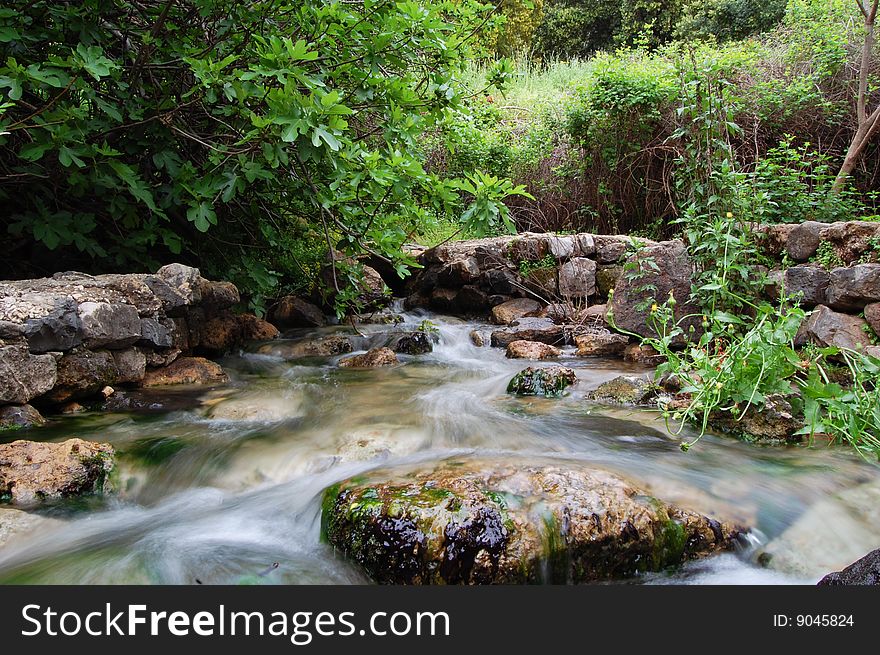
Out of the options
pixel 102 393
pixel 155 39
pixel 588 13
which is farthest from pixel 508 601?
pixel 588 13

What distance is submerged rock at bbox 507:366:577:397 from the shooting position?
443 centimetres

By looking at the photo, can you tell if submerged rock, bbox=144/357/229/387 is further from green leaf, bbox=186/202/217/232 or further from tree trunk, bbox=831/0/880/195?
tree trunk, bbox=831/0/880/195

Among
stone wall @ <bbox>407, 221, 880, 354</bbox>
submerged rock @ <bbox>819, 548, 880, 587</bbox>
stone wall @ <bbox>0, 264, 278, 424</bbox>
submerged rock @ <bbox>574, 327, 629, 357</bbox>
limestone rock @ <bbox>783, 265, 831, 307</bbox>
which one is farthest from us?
submerged rock @ <bbox>574, 327, 629, 357</bbox>

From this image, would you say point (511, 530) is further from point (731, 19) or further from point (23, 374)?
point (731, 19)

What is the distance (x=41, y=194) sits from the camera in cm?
464

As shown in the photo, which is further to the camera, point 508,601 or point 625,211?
point 625,211

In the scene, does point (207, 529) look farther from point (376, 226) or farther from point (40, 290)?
point (376, 226)

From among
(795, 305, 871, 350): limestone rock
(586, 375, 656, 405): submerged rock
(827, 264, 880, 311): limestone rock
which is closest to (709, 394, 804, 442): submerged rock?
(586, 375, 656, 405): submerged rock

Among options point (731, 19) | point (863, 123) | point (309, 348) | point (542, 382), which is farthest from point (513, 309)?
point (731, 19)

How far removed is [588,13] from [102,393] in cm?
2107

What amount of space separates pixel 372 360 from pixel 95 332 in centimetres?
242

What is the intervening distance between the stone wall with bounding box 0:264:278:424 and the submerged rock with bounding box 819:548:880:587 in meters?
4.11

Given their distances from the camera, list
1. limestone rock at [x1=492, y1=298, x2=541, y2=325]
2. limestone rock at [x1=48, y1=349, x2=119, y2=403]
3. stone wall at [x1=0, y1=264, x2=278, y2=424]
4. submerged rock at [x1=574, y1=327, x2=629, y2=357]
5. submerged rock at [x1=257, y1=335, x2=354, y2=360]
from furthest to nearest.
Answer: limestone rock at [x1=492, y1=298, x2=541, y2=325] < submerged rock at [x1=257, y1=335, x2=354, y2=360] < submerged rock at [x1=574, y1=327, x2=629, y2=357] < limestone rock at [x1=48, y1=349, x2=119, y2=403] < stone wall at [x1=0, y1=264, x2=278, y2=424]

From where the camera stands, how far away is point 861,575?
1885mm
